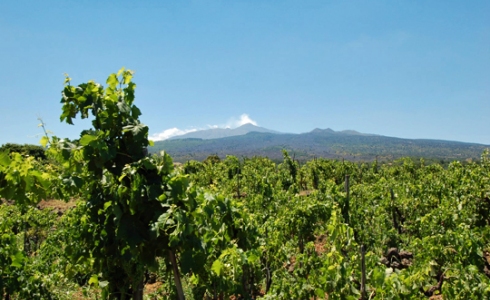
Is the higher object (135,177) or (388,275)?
(135,177)

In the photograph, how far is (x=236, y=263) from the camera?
3.58 meters

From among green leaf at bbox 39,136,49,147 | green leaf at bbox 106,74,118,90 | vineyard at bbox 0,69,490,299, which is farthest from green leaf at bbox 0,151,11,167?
green leaf at bbox 106,74,118,90

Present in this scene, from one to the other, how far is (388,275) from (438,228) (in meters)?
5.09

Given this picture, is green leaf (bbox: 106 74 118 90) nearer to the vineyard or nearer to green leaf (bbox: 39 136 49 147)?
the vineyard

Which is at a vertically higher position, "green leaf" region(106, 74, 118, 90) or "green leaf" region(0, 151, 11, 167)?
"green leaf" region(106, 74, 118, 90)

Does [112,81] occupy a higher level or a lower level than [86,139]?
higher

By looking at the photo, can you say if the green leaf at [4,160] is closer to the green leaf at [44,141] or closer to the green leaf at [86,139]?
the green leaf at [44,141]

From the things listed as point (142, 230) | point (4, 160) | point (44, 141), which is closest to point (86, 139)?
point (44, 141)

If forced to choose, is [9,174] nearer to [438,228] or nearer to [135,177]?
[135,177]

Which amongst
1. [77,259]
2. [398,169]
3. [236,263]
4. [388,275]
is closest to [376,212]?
[388,275]

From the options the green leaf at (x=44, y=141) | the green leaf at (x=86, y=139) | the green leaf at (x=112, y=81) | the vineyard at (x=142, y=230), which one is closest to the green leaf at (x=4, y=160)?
the vineyard at (x=142, y=230)

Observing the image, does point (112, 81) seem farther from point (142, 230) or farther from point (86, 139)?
point (142, 230)

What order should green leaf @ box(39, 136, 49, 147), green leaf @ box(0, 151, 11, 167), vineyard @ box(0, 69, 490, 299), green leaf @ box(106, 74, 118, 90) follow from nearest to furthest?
green leaf @ box(0, 151, 11, 167), vineyard @ box(0, 69, 490, 299), green leaf @ box(39, 136, 49, 147), green leaf @ box(106, 74, 118, 90)

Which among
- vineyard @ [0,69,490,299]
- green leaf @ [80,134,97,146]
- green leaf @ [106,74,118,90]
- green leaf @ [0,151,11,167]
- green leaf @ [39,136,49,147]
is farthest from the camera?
green leaf @ [106,74,118,90]
